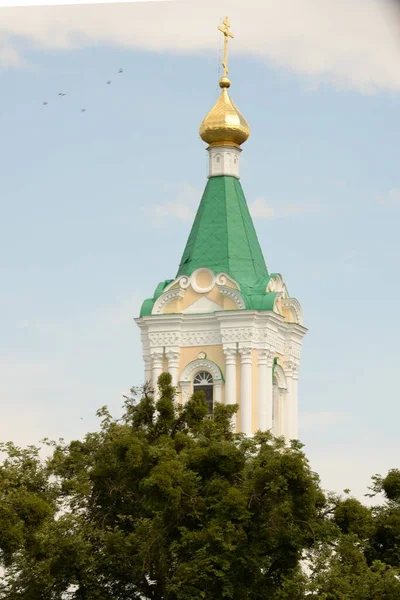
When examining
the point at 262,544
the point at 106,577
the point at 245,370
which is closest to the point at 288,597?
the point at 262,544

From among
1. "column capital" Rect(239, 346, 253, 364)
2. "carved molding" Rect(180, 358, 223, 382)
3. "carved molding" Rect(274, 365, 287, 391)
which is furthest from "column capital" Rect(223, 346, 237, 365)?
"carved molding" Rect(274, 365, 287, 391)

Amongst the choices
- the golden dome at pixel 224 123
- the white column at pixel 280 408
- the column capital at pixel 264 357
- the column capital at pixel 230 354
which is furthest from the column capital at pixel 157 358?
the golden dome at pixel 224 123

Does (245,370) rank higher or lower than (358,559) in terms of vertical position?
higher

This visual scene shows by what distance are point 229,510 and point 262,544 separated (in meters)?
0.78

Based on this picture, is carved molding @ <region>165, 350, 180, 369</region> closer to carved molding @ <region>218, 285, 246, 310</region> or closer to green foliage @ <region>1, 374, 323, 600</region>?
carved molding @ <region>218, 285, 246, 310</region>

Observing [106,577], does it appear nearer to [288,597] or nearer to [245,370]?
[288,597]

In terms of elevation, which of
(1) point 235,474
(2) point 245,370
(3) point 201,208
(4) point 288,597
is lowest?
(4) point 288,597

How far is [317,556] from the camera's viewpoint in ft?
99.2

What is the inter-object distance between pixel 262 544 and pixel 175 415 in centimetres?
364

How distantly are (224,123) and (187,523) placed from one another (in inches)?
769

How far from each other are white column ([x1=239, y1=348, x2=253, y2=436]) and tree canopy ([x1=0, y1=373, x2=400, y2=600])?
1331 cm

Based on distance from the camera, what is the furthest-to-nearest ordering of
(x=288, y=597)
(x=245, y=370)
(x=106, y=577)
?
(x=245, y=370)
(x=106, y=577)
(x=288, y=597)

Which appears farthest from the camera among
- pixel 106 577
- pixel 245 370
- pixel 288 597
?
pixel 245 370

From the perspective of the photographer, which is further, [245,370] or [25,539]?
[245,370]
